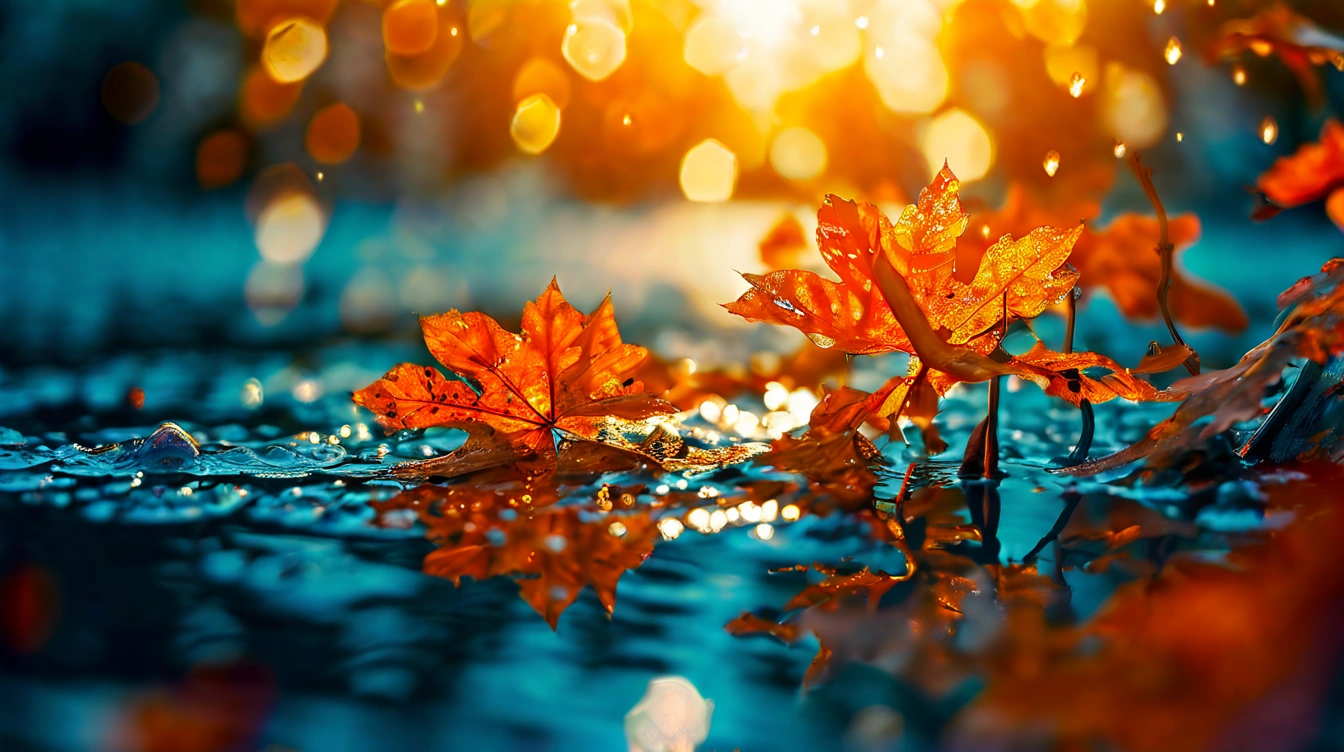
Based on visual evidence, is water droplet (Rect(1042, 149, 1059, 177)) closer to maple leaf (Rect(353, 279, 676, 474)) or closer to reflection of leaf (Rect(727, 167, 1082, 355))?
reflection of leaf (Rect(727, 167, 1082, 355))

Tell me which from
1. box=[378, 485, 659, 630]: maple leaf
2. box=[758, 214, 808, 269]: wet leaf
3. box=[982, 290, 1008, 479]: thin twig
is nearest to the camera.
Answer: box=[378, 485, 659, 630]: maple leaf

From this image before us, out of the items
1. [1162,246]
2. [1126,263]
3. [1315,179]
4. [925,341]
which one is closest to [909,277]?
[925,341]

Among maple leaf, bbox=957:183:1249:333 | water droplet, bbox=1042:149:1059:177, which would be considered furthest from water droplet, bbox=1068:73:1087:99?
maple leaf, bbox=957:183:1249:333

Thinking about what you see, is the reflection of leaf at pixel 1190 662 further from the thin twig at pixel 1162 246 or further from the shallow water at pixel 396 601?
the thin twig at pixel 1162 246

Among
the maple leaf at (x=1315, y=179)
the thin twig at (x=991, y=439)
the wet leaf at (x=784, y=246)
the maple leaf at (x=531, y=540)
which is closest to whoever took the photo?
the maple leaf at (x=531, y=540)

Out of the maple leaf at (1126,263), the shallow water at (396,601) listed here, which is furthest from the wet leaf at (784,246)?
the shallow water at (396,601)

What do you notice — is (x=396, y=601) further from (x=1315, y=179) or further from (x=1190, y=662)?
(x=1315, y=179)
